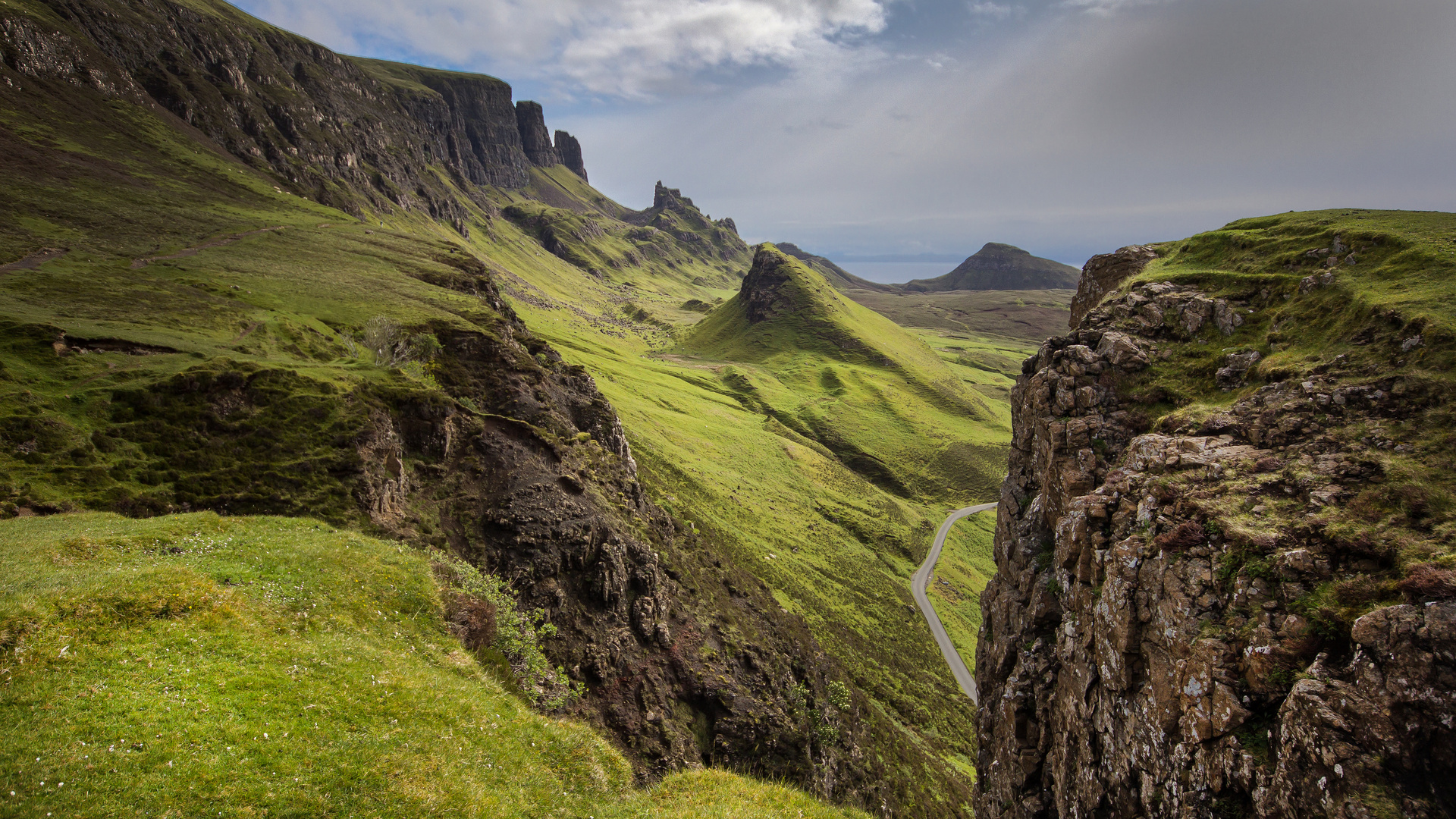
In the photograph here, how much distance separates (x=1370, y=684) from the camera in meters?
13.9

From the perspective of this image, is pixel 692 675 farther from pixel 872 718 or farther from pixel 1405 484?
pixel 1405 484

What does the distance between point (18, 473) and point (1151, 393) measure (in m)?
55.6

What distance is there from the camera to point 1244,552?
18.3 m

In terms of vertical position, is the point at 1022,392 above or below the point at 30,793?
above

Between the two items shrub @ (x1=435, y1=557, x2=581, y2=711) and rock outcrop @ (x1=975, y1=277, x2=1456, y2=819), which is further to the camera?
shrub @ (x1=435, y1=557, x2=581, y2=711)

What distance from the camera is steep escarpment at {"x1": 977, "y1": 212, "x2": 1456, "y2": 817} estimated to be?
14125 mm

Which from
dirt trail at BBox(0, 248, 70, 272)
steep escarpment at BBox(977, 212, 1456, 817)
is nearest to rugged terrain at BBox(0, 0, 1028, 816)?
dirt trail at BBox(0, 248, 70, 272)

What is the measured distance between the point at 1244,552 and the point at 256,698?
30892 millimetres

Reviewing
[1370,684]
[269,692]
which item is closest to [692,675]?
[269,692]

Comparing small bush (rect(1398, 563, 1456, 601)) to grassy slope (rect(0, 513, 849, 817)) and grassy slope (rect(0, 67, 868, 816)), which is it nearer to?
grassy slope (rect(0, 513, 849, 817))

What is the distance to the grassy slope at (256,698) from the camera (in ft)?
38.5

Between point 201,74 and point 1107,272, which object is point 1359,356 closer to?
point 1107,272

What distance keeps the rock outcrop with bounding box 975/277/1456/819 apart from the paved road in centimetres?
Answer: 4229

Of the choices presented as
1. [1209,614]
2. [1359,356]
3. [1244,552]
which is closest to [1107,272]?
[1359,356]
